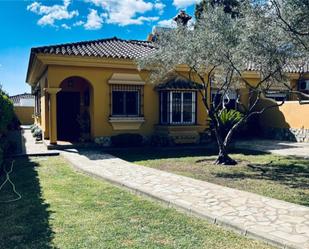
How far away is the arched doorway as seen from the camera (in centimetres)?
1902

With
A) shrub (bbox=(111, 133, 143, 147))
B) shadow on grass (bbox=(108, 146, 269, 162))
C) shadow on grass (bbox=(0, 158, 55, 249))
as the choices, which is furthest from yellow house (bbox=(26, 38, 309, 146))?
shadow on grass (bbox=(0, 158, 55, 249))

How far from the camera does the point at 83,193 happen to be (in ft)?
27.5

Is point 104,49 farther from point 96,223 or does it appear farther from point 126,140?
point 96,223

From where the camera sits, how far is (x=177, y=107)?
18.2 meters

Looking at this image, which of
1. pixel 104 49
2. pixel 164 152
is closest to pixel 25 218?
pixel 164 152

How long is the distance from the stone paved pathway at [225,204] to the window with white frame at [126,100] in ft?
22.4

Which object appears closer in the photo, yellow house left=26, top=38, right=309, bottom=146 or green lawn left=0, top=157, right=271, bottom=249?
green lawn left=0, top=157, right=271, bottom=249

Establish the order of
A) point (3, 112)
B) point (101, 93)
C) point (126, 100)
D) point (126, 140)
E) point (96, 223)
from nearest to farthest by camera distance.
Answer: point (96, 223) → point (3, 112) → point (101, 93) → point (126, 140) → point (126, 100)

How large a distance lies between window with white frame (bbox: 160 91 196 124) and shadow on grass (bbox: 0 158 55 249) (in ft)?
30.7

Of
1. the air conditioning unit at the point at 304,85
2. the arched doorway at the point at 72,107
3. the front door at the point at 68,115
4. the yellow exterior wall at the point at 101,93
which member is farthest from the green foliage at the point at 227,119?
the air conditioning unit at the point at 304,85

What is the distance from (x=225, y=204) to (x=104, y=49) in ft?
42.5

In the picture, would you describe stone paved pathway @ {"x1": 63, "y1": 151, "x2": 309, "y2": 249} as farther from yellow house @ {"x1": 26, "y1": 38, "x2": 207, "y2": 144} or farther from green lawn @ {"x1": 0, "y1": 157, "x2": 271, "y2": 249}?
yellow house @ {"x1": 26, "y1": 38, "x2": 207, "y2": 144}

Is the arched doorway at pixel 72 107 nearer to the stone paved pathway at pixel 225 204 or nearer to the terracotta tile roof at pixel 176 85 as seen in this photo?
the terracotta tile roof at pixel 176 85

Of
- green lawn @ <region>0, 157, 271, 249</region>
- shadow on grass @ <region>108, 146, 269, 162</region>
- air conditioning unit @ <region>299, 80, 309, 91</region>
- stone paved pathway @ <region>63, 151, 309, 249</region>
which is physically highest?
air conditioning unit @ <region>299, 80, 309, 91</region>
